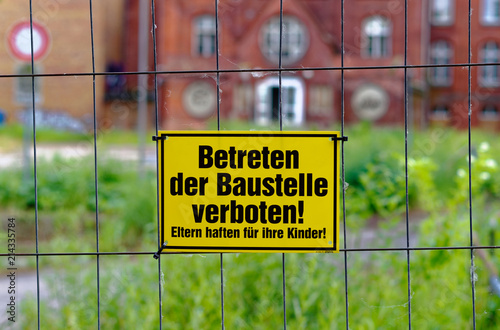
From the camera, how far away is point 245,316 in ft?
8.82

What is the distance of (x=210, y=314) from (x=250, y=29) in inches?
683

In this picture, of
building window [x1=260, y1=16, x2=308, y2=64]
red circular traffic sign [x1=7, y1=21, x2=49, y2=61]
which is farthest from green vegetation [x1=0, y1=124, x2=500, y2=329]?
building window [x1=260, y1=16, x2=308, y2=64]

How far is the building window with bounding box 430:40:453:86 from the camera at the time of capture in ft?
76.4

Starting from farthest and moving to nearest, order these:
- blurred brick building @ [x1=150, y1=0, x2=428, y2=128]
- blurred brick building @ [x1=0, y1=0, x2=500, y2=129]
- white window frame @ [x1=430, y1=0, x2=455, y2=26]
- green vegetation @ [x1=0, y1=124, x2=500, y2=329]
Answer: white window frame @ [x1=430, y1=0, x2=455, y2=26]
blurred brick building @ [x1=150, y1=0, x2=428, y2=128]
blurred brick building @ [x1=0, y1=0, x2=500, y2=129]
green vegetation @ [x1=0, y1=124, x2=500, y2=329]

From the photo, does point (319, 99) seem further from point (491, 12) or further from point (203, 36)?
point (491, 12)

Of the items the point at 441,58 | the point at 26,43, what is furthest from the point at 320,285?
the point at 441,58

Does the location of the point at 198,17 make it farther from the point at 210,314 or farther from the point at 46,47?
the point at 210,314

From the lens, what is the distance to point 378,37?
63.6ft

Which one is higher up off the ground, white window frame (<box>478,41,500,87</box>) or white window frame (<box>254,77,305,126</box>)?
white window frame (<box>478,41,500,87</box>)

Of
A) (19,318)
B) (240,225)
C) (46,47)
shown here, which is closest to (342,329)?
(240,225)

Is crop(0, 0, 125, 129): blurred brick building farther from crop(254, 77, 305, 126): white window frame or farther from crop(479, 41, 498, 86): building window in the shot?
crop(479, 41, 498, 86): building window

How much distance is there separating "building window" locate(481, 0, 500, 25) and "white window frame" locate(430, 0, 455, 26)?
129cm

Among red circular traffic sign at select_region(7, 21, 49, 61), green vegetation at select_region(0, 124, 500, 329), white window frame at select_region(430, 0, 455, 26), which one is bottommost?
green vegetation at select_region(0, 124, 500, 329)

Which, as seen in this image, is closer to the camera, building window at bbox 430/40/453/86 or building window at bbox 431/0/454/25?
building window at bbox 430/40/453/86
